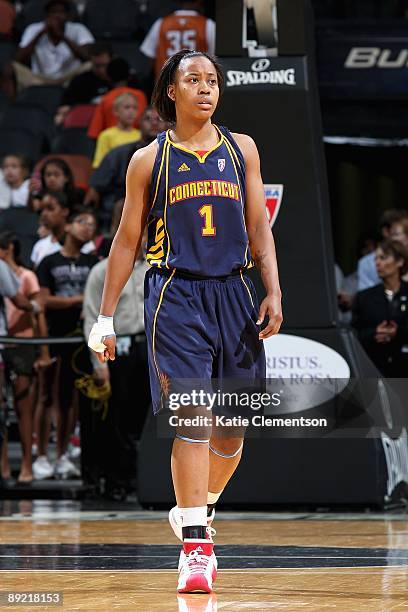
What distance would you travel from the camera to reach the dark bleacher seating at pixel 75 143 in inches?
557

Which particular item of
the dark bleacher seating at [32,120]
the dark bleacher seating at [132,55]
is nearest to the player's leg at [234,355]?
the dark bleacher seating at [32,120]

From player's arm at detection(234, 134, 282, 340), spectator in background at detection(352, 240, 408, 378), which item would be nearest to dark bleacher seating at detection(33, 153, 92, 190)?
spectator in background at detection(352, 240, 408, 378)

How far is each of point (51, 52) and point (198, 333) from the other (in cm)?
1112

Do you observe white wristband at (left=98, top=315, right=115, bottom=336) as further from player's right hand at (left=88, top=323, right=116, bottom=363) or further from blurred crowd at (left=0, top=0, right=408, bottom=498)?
blurred crowd at (left=0, top=0, right=408, bottom=498)

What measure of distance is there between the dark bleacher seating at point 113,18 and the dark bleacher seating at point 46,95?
1217 mm

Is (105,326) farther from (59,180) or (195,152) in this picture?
(59,180)

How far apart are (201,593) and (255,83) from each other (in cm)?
412

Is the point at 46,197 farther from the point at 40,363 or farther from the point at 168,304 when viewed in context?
the point at 168,304

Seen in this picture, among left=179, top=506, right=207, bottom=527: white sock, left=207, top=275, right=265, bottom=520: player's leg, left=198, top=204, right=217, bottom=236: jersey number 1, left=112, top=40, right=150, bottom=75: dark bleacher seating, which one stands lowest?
left=179, top=506, right=207, bottom=527: white sock

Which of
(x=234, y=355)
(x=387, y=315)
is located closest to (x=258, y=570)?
(x=234, y=355)

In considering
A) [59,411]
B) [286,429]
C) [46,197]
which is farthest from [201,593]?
[46,197]

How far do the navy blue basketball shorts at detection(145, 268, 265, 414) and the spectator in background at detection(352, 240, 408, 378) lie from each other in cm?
475

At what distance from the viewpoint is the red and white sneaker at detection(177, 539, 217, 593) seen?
472cm

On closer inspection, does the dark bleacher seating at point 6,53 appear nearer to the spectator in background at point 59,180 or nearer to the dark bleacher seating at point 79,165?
the dark bleacher seating at point 79,165
